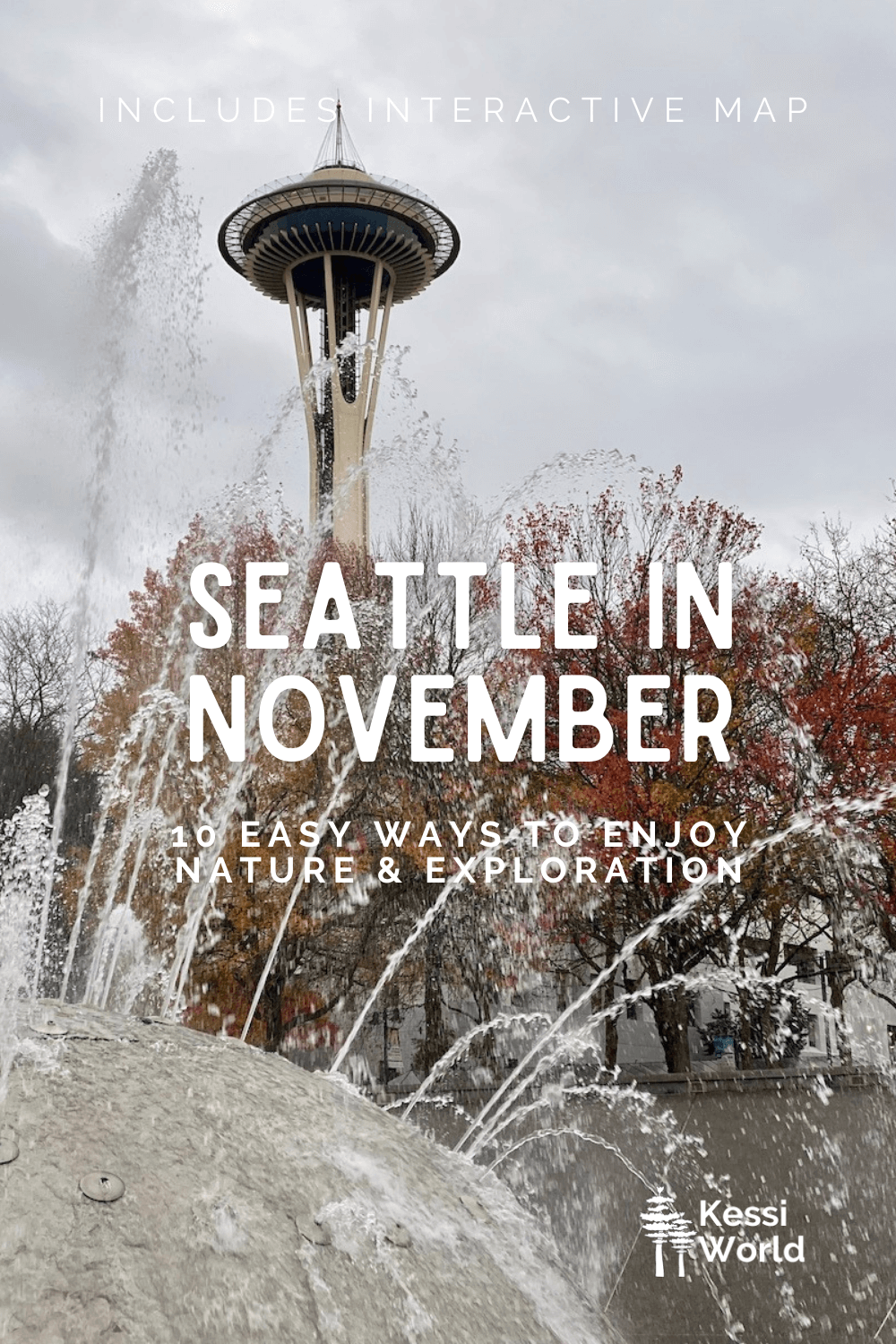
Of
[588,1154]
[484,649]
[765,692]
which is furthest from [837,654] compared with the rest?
[588,1154]

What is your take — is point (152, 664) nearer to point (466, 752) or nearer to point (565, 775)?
point (466, 752)

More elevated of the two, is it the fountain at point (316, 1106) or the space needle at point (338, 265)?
the space needle at point (338, 265)

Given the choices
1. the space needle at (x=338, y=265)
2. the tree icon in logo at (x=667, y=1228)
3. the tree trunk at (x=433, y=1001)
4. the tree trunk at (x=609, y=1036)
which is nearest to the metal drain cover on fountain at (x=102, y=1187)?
the tree icon in logo at (x=667, y=1228)

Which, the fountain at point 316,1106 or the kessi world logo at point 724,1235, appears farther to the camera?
the kessi world logo at point 724,1235

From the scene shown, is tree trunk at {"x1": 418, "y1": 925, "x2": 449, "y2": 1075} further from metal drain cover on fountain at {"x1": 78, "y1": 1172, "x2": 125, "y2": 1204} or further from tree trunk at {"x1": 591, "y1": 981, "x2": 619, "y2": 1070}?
metal drain cover on fountain at {"x1": 78, "y1": 1172, "x2": 125, "y2": 1204}

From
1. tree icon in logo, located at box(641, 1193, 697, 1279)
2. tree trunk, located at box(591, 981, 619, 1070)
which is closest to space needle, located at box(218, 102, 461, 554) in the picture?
tree trunk, located at box(591, 981, 619, 1070)

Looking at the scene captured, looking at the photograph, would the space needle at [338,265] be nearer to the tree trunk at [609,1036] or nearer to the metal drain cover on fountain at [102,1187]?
the tree trunk at [609,1036]

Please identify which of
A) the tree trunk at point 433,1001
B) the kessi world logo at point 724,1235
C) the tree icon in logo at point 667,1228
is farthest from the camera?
the tree trunk at point 433,1001

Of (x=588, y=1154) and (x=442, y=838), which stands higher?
(x=442, y=838)
